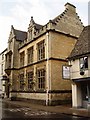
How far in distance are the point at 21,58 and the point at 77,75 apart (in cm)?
1676

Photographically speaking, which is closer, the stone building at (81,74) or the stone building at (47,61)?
the stone building at (81,74)

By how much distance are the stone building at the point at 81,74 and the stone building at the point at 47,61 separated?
153 inches

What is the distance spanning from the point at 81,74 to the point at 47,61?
6.48 metres

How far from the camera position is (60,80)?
88.9 feet

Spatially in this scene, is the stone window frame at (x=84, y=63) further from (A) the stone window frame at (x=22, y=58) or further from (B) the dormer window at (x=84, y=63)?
(A) the stone window frame at (x=22, y=58)

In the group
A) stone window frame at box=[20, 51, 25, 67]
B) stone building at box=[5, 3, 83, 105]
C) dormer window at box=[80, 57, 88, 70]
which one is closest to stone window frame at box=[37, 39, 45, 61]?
stone building at box=[5, 3, 83, 105]

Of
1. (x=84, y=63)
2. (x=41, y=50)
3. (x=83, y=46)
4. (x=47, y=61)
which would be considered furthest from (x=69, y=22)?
(x=84, y=63)

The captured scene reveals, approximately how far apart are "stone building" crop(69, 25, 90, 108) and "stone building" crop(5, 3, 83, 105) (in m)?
3.90

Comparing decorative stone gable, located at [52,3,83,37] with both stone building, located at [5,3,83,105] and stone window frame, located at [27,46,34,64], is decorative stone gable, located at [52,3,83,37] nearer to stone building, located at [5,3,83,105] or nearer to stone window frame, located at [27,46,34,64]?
stone building, located at [5,3,83,105]

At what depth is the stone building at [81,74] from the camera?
2127 centimetres

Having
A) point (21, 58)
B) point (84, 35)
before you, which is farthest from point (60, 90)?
point (21, 58)

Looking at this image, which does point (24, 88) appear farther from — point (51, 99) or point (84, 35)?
point (84, 35)

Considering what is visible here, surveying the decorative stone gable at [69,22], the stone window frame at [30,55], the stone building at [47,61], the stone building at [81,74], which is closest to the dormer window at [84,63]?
the stone building at [81,74]

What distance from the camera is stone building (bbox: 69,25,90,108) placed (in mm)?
21266
